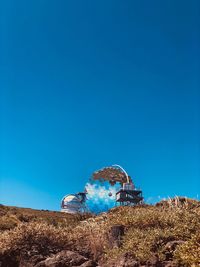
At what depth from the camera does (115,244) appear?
10.8 m

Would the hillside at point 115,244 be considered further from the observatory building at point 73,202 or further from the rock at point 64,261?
the observatory building at point 73,202

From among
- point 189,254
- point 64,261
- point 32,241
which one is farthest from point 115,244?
point 189,254

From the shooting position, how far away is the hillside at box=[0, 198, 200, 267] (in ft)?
29.4

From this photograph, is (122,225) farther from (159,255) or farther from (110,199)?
(110,199)

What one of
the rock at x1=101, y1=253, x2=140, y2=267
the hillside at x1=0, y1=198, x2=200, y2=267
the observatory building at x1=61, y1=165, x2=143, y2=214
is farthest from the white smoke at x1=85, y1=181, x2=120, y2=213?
the rock at x1=101, y1=253, x2=140, y2=267

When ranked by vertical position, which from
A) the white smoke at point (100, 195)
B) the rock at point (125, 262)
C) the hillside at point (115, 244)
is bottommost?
the rock at point (125, 262)

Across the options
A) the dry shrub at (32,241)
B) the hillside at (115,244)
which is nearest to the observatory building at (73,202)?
the hillside at (115,244)

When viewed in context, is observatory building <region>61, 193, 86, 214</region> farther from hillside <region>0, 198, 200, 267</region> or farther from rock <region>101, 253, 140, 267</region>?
rock <region>101, 253, 140, 267</region>

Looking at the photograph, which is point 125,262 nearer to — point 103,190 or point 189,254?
point 189,254

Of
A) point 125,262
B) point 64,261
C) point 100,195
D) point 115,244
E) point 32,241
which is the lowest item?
point 125,262

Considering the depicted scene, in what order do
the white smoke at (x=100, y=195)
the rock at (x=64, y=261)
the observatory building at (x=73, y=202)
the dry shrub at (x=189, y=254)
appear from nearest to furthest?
the dry shrub at (x=189, y=254), the rock at (x=64, y=261), the white smoke at (x=100, y=195), the observatory building at (x=73, y=202)

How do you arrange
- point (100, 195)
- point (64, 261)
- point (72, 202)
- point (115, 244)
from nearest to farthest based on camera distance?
point (64, 261) → point (115, 244) → point (100, 195) → point (72, 202)

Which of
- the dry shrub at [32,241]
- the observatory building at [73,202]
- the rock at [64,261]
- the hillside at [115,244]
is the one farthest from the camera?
the observatory building at [73,202]

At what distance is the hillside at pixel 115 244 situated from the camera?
29.4 ft
